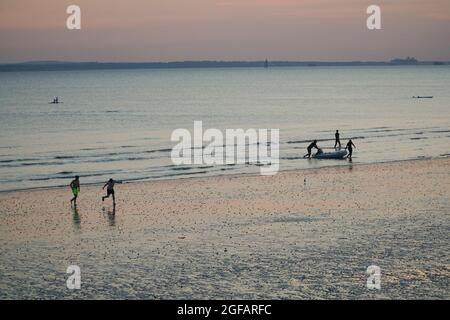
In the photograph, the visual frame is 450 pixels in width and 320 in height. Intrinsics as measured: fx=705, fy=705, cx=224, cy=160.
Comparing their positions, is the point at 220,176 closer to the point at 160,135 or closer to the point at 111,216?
the point at 111,216

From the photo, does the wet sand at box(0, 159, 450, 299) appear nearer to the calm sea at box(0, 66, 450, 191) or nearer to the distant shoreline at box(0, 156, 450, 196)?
the distant shoreline at box(0, 156, 450, 196)

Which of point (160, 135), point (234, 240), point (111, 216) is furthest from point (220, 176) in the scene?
point (160, 135)

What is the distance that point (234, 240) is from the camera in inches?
958

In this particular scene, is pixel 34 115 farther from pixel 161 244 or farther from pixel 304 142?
pixel 161 244

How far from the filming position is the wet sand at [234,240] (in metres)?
19.1

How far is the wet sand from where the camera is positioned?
19141mm

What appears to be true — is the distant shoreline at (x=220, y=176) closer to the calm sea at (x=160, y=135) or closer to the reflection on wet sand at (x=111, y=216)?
the calm sea at (x=160, y=135)

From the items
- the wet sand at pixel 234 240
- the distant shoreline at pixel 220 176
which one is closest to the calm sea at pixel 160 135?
the distant shoreline at pixel 220 176

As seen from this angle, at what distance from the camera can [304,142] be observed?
64875 mm

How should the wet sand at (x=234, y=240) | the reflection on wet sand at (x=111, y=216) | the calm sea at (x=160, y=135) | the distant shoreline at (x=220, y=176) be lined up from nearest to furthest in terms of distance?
the wet sand at (x=234, y=240) < the reflection on wet sand at (x=111, y=216) < the distant shoreline at (x=220, y=176) < the calm sea at (x=160, y=135)

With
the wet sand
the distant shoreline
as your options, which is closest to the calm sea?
the distant shoreline

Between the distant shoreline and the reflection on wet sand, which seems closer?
the reflection on wet sand
